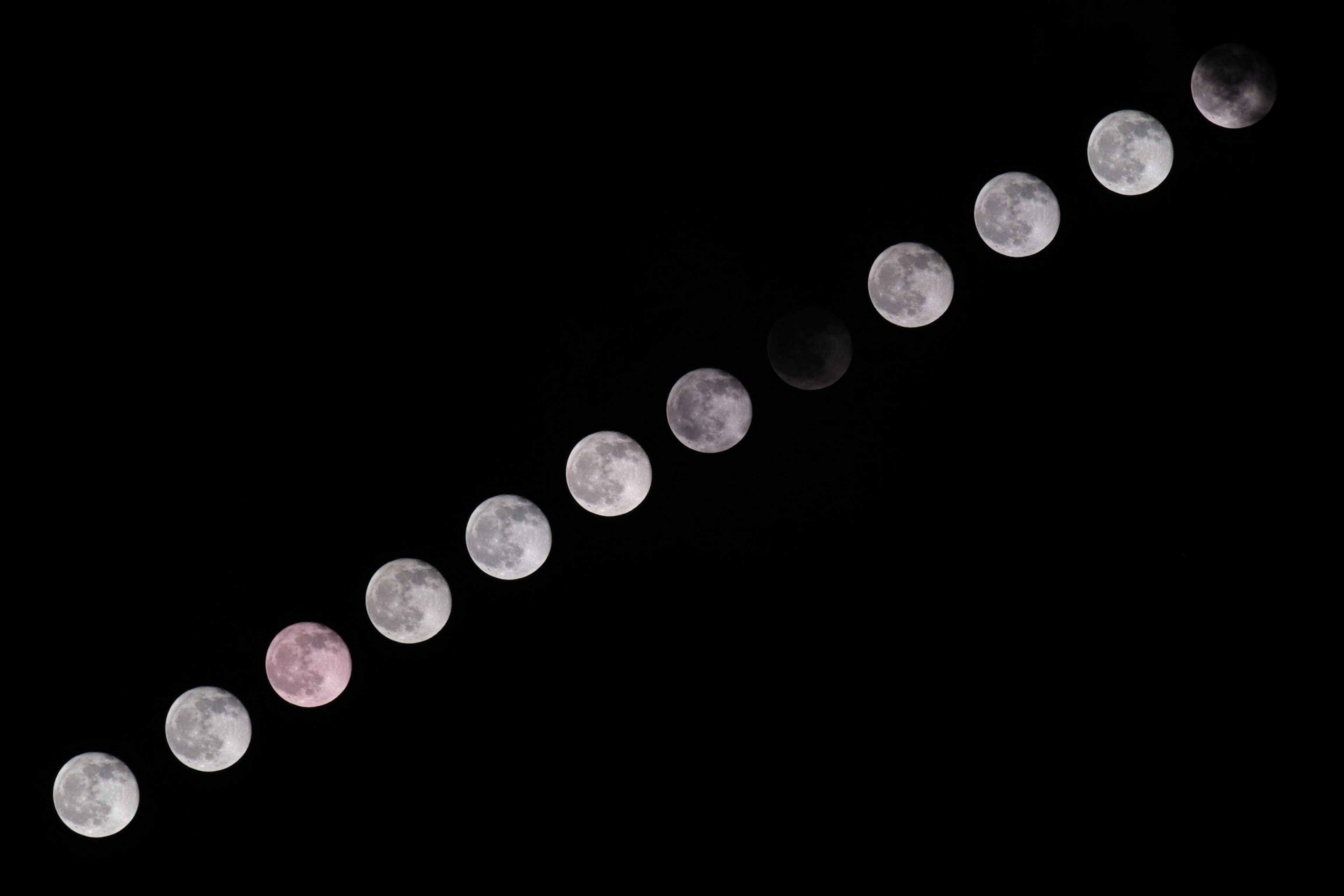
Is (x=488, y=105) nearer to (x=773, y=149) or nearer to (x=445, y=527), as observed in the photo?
(x=773, y=149)

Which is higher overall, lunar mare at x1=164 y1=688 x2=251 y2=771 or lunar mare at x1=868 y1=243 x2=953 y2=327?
lunar mare at x1=868 y1=243 x2=953 y2=327

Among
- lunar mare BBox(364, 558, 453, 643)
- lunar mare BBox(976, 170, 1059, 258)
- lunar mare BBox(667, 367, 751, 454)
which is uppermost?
lunar mare BBox(976, 170, 1059, 258)

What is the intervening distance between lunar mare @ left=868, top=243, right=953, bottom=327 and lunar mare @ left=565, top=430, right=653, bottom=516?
2.44 feet

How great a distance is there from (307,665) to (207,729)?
30 centimetres

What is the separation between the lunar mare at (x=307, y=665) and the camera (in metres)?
2.57

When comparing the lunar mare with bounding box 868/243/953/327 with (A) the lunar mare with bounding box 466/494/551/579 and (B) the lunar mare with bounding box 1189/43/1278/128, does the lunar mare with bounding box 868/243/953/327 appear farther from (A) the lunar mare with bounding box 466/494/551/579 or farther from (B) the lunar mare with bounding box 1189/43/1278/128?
(A) the lunar mare with bounding box 466/494/551/579

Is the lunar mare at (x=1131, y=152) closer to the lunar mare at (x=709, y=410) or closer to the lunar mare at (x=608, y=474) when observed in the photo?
the lunar mare at (x=709, y=410)

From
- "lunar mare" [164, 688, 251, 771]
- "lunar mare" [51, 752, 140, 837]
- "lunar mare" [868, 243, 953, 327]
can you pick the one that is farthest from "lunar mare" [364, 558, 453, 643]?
"lunar mare" [868, 243, 953, 327]

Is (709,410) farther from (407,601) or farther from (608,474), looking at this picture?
(407,601)

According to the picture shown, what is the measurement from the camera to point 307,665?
102 inches

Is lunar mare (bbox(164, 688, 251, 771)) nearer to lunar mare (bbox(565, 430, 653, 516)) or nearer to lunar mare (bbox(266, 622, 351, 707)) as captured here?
lunar mare (bbox(266, 622, 351, 707))

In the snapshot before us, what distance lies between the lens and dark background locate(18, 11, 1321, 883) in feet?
9.29

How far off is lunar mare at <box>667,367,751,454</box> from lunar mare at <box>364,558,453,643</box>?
0.75 meters

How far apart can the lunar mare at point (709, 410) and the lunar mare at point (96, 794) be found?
1.68 m
